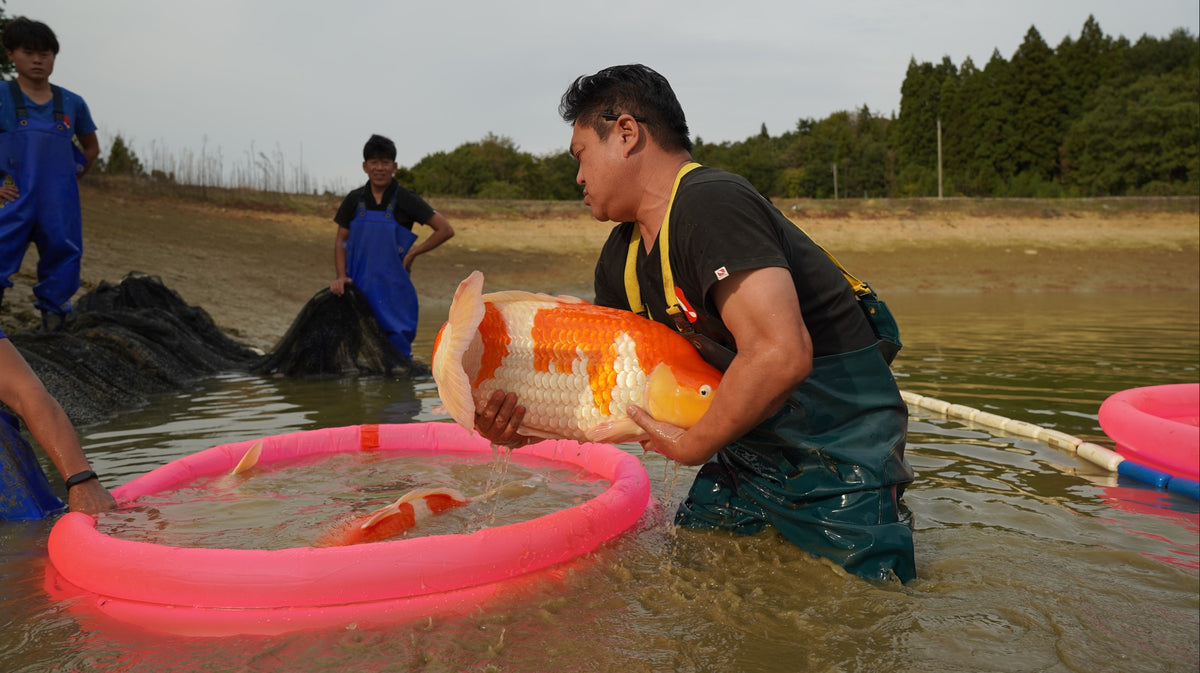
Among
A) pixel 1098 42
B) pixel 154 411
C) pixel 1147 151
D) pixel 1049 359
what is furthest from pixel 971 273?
pixel 1098 42

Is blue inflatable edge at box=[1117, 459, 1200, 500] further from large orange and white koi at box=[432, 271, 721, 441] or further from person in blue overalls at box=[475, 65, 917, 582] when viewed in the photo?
large orange and white koi at box=[432, 271, 721, 441]

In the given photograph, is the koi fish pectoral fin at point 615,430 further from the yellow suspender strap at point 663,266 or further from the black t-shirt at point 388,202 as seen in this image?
the black t-shirt at point 388,202

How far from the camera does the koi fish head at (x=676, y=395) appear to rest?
2.75m

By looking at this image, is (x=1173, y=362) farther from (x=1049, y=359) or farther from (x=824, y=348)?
(x=824, y=348)

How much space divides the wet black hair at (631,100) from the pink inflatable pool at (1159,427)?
3.82 meters

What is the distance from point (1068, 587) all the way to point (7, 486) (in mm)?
4440

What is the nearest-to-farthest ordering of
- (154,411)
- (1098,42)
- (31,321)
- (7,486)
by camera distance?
(7,486), (154,411), (31,321), (1098,42)

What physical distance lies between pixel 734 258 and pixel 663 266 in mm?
460

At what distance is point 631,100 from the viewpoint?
293cm

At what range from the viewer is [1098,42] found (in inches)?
2087

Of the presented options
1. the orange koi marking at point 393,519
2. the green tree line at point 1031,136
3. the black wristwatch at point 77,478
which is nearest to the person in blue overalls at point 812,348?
the orange koi marking at point 393,519

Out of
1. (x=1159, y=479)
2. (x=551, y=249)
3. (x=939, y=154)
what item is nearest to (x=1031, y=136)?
(x=939, y=154)

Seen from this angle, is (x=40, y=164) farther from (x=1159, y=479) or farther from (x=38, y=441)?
(x=1159, y=479)

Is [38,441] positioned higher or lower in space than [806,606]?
higher
